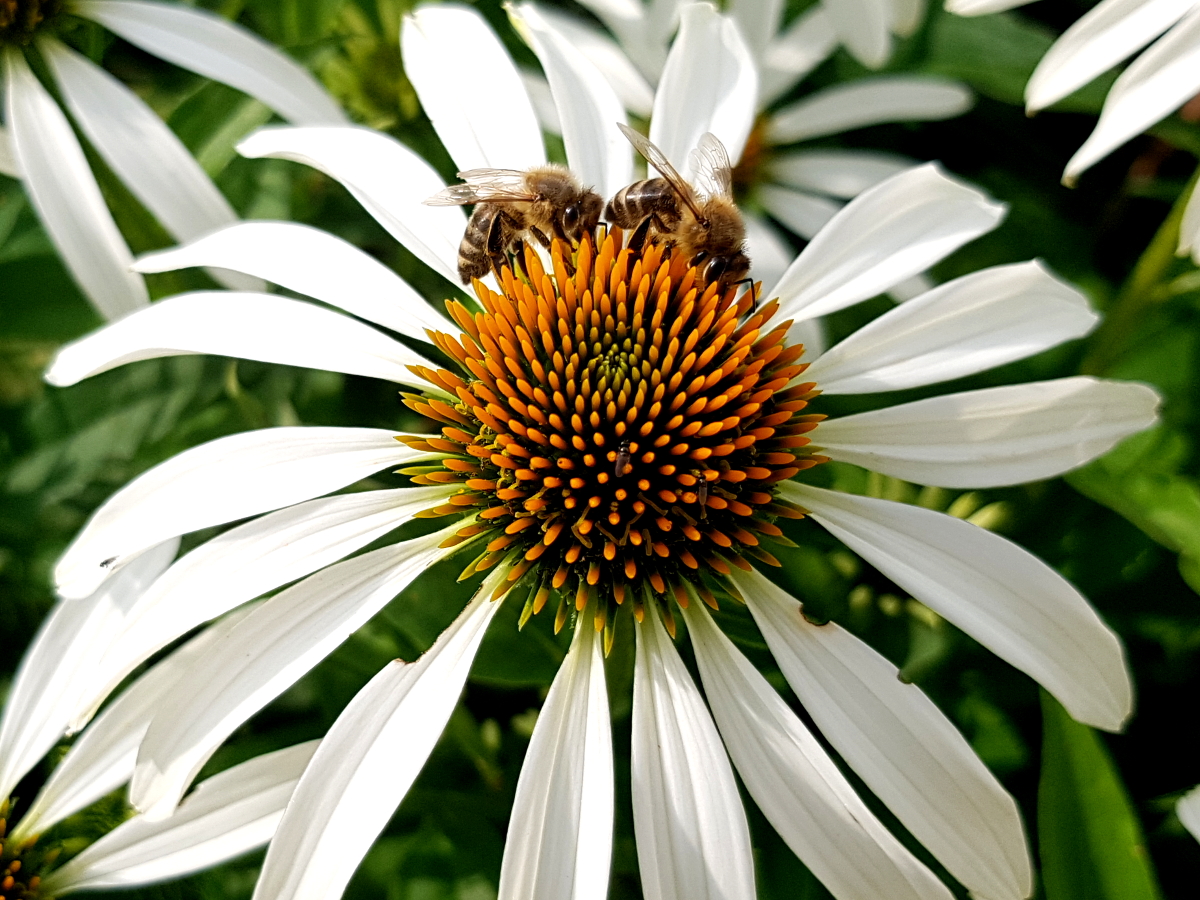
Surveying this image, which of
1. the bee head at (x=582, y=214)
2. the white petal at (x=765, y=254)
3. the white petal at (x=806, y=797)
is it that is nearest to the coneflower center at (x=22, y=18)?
the bee head at (x=582, y=214)

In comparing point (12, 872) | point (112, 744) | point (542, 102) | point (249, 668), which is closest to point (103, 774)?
point (112, 744)

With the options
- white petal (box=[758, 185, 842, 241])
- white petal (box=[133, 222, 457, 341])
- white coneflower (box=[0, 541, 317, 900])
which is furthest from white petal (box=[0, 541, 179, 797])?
white petal (box=[758, 185, 842, 241])

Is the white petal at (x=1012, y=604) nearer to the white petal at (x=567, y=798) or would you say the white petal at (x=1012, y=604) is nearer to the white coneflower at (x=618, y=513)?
the white coneflower at (x=618, y=513)

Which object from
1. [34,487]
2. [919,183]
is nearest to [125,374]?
[34,487]

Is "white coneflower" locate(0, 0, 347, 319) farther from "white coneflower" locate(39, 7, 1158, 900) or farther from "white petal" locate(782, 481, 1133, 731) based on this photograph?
"white petal" locate(782, 481, 1133, 731)

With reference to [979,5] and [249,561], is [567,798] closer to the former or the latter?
[249,561]

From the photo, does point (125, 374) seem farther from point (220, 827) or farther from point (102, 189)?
point (220, 827)
